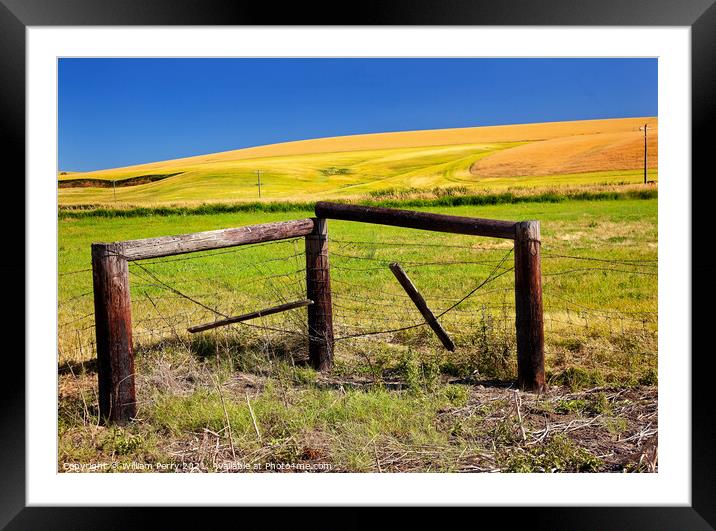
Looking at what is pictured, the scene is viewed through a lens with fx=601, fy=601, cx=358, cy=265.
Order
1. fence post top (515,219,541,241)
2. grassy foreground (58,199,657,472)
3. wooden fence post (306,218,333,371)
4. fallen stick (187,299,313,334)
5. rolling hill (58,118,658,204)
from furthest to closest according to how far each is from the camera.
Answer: rolling hill (58,118,658,204) → wooden fence post (306,218,333,371) → fallen stick (187,299,313,334) → fence post top (515,219,541,241) → grassy foreground (58,199,657,472)

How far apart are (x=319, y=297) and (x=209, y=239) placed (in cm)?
140

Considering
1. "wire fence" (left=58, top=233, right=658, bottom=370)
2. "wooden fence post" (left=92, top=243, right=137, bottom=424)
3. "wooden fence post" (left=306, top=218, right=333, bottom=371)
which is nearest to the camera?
"wooden fence post" (left=92, top=243, right=137, bottom=424)

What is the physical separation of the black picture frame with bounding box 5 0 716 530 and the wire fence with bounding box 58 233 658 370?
1.40 metres

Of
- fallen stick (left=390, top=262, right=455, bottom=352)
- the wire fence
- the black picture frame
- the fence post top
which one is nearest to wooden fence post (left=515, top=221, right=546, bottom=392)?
the fence post top

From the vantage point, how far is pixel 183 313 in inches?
273

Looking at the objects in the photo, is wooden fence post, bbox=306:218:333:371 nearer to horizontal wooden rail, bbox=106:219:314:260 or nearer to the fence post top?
horizontal wooden rail, bbox=106:219:314:260

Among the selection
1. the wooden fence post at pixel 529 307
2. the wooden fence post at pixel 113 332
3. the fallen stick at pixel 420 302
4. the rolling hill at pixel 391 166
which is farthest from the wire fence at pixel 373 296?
the rolling hill at pixel 391 166

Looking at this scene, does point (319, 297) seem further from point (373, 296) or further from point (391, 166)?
point (391, 166)

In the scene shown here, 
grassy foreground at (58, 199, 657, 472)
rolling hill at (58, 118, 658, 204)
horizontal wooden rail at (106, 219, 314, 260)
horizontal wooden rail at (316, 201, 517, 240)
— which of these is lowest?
grassy foreground at (58, 199, 657, 472)

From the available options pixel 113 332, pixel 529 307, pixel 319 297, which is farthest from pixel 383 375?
pixel 113 332

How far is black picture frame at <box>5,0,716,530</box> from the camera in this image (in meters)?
4.23
